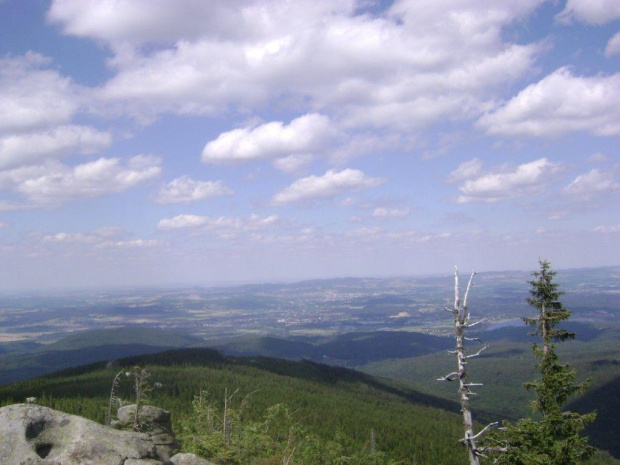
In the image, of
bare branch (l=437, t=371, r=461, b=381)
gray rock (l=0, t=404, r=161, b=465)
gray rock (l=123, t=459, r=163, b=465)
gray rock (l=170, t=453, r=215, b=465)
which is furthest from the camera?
bare branch (l=437, t=371, r=461, b=381)

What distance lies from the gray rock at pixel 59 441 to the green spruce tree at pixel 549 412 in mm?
20214

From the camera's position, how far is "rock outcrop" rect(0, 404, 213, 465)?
1467cm

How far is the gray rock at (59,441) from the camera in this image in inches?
577

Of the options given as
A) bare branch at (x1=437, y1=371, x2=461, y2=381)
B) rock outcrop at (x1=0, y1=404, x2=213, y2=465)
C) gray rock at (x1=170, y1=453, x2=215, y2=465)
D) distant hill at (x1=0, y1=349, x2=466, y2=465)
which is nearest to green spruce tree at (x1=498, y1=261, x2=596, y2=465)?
bare branch at (x1=437, y1=371, x2=461, y2=381)

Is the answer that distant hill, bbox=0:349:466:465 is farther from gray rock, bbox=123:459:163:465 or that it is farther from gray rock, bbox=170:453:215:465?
gray rock, bbox=123:459:163:465

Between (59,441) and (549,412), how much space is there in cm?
2764

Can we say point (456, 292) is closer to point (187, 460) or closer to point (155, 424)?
point (187, 460)

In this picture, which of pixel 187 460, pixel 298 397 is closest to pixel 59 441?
pixel 187 460

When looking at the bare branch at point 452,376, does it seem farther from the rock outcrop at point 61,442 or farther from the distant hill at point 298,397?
the distant hill at point 298,397

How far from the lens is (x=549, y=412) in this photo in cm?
2931

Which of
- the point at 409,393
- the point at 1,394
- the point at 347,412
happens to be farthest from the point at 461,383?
the point at 409,393

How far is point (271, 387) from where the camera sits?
143375 millimetres

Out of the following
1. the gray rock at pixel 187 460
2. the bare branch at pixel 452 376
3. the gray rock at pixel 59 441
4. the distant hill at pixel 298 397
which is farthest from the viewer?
the distant hill at pixel 298 397

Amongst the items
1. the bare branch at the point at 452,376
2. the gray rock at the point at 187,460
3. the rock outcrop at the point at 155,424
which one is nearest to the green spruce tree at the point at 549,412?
the bare branch at the point at 452,376
